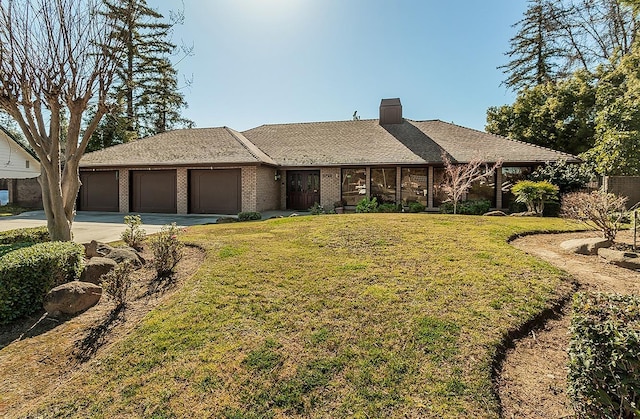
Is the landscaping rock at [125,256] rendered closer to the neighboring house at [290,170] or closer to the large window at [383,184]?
the neighboring house at [290,170]

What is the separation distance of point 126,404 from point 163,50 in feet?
105

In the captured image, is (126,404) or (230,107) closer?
(126,404)

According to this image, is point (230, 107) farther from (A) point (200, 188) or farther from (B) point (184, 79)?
(B) point (184, 79)

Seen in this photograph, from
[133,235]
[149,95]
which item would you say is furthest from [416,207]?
[149,95]

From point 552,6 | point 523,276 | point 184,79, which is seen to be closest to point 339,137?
point 184,79

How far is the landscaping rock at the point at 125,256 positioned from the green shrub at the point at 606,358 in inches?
235

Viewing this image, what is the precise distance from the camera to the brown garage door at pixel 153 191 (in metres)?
16.9

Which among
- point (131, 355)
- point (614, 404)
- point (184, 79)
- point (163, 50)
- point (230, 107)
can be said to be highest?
point (163, 50)

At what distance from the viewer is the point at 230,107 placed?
16.1 metres

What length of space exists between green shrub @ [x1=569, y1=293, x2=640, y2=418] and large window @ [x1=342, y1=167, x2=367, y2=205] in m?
14.4

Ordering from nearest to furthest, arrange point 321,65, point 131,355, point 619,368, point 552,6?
point 619,368, point 131,355, point 321,65, point 552,6

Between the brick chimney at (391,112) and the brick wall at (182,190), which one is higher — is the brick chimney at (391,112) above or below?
above

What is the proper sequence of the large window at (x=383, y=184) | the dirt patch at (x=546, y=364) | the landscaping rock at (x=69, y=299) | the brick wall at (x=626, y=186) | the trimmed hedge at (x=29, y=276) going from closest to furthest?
1. the dirt patch at (x=546, y=364)
2. the trimmed hedge at (x=29, y=276)
3. the landscaping rock at (x=69, y=299)
4. the brick wall at (x=626, y=186)
5. the large window at (x=383, y=184)

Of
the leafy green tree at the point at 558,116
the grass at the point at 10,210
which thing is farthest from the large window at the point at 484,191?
the grass at the point at 10,210
